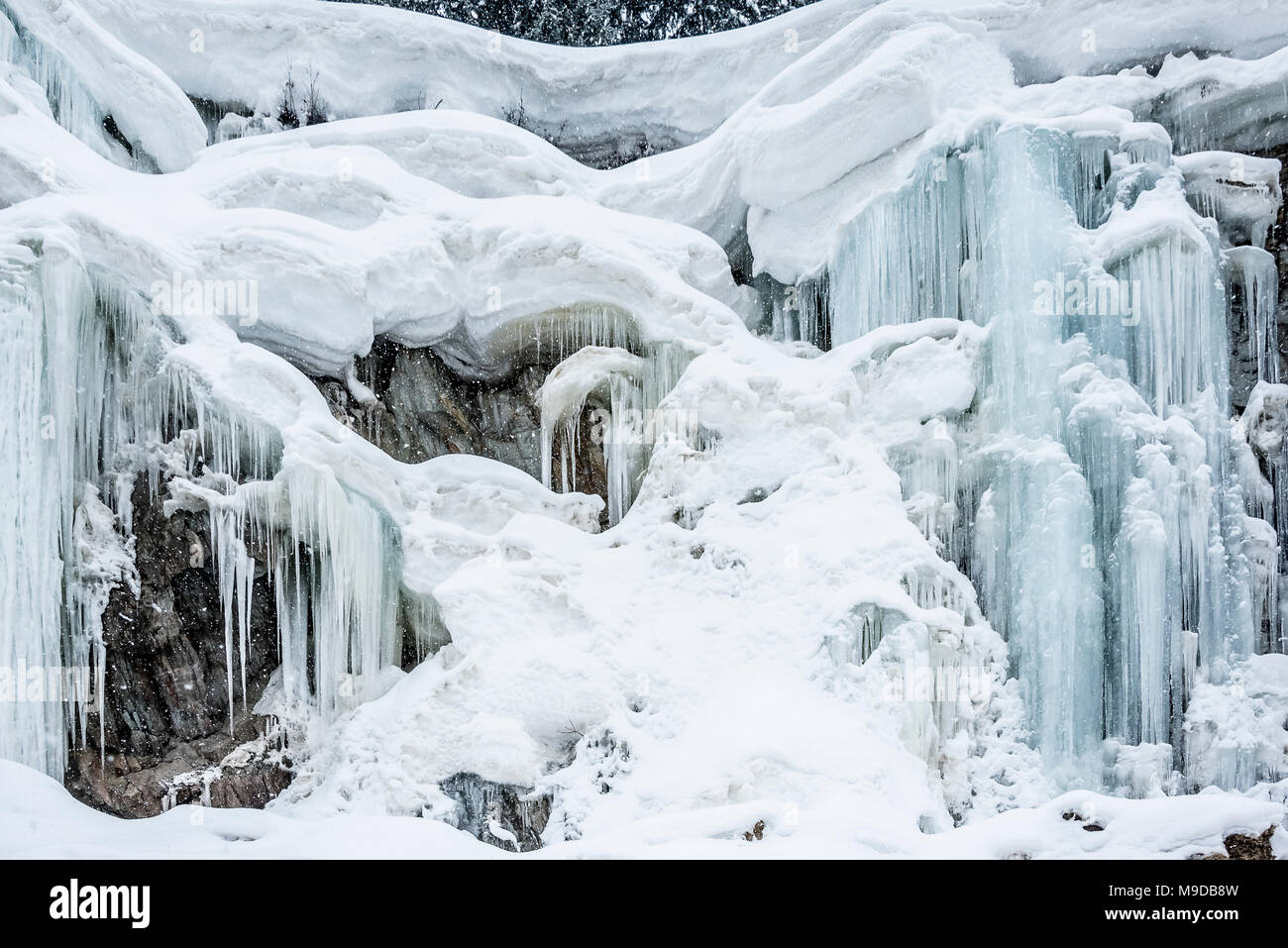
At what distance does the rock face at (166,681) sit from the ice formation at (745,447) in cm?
11

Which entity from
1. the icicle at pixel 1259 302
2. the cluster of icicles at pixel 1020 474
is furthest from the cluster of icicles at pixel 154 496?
the icicle at pixel 1259 302

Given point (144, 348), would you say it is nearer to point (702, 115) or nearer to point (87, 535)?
point (87, 535)

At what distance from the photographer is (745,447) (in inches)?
314

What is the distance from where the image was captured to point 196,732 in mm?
7488

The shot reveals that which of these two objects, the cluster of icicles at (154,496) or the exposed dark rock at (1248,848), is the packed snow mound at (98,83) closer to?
the cluster of icicles at (154,496)

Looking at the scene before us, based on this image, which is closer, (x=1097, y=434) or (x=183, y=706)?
(x=1097, y=434)

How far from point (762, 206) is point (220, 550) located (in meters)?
4.93

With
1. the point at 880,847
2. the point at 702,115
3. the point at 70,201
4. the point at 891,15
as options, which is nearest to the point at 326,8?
the point at 702,115

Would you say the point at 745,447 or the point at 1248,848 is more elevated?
the point at 745,447

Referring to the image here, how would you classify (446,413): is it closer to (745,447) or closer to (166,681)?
(745,447)

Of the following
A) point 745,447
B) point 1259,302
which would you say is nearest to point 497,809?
point 745,447

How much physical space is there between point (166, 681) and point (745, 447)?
424 centimetres

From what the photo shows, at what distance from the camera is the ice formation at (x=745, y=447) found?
6742 mm

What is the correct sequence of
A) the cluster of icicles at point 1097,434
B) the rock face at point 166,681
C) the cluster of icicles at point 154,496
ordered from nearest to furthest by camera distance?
the cluster of icicles at point 154,496
the cluster of icicles at point 1097,434
the rock face at point 166,681
